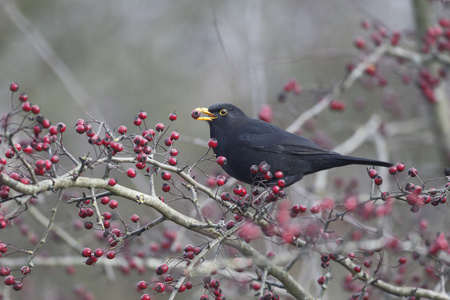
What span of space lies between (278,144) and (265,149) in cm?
14

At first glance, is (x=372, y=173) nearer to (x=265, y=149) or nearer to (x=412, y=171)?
(x=412, y=171)

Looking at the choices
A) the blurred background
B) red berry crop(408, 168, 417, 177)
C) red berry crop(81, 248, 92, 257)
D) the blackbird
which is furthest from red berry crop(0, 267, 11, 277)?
the blurred background

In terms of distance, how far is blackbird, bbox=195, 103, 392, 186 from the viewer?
4332 mm

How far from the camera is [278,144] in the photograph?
448 centimetres

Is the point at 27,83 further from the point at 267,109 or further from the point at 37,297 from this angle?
the point at 267,109

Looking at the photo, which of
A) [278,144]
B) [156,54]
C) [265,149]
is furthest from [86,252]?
[156,54]

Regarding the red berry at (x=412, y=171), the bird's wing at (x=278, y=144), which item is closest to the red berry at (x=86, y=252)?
the red berry at (x=412, y=171)

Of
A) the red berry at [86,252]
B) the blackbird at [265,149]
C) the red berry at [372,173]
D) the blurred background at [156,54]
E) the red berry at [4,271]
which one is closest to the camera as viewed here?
the red berry at [86,252]

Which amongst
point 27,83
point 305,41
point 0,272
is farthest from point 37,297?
point 305,41

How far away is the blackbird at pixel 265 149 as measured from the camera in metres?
4.33

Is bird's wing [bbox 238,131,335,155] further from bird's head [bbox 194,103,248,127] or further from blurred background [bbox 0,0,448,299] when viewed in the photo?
blurred background [bbox 0,0,448,299]

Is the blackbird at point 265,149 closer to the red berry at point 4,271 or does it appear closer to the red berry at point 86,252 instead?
the red berry at point 86,252

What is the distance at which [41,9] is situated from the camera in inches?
399

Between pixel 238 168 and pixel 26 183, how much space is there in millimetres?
2143
